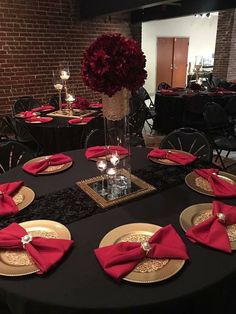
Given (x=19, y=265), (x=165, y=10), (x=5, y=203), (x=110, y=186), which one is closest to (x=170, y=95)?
(x=165, y=10)

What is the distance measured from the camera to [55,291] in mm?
826

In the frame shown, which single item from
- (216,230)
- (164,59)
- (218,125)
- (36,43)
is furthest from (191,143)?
(164,59)

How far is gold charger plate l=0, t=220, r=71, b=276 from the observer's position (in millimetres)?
894

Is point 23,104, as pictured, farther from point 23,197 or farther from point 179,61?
point 179,61

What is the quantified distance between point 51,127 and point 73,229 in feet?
6.00

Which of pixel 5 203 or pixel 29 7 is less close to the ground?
pixel 29 7

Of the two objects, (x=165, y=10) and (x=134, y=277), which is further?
(x=165, y=10)

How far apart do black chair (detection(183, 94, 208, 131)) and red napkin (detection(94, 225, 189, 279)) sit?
3.66 metres

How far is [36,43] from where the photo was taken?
4820 mm

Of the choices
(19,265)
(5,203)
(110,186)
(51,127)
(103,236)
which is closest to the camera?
(19,265)

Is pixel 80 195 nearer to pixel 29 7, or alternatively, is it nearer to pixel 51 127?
pixel 51 127

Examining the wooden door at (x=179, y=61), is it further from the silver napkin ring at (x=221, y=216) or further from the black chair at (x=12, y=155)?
the silver napkin ring at (x=221, y=216)

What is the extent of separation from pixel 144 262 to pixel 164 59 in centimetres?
888

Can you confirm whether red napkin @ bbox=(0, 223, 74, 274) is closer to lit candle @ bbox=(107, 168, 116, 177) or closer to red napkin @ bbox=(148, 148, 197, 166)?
lit candle @ bbox=(107, 168, 116, 177)
